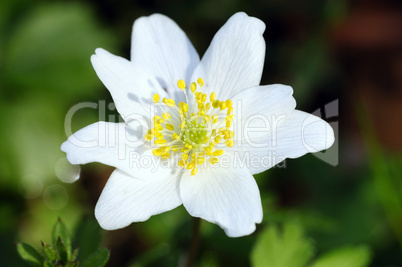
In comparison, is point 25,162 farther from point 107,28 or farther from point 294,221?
point 294,221

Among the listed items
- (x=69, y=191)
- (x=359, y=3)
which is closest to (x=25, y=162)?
(x=69, y=191)

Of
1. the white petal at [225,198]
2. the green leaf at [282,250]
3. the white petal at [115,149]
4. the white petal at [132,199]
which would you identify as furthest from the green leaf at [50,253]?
the green leaf at [282,250]

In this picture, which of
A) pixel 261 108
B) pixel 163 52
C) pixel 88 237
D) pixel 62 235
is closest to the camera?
pixel 62 235

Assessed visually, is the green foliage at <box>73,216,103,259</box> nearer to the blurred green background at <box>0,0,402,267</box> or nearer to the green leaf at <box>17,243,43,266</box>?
the green leaf at <box>17,243,43,266</box>

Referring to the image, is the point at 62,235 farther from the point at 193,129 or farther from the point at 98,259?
the point at 193,129

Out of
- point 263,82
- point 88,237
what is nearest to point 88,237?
point 88,237

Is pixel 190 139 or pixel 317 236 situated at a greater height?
pixel 190 139

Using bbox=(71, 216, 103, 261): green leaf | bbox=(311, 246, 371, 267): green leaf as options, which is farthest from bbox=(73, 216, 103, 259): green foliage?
bbox=(311, 246, 371, 267): green leaf
